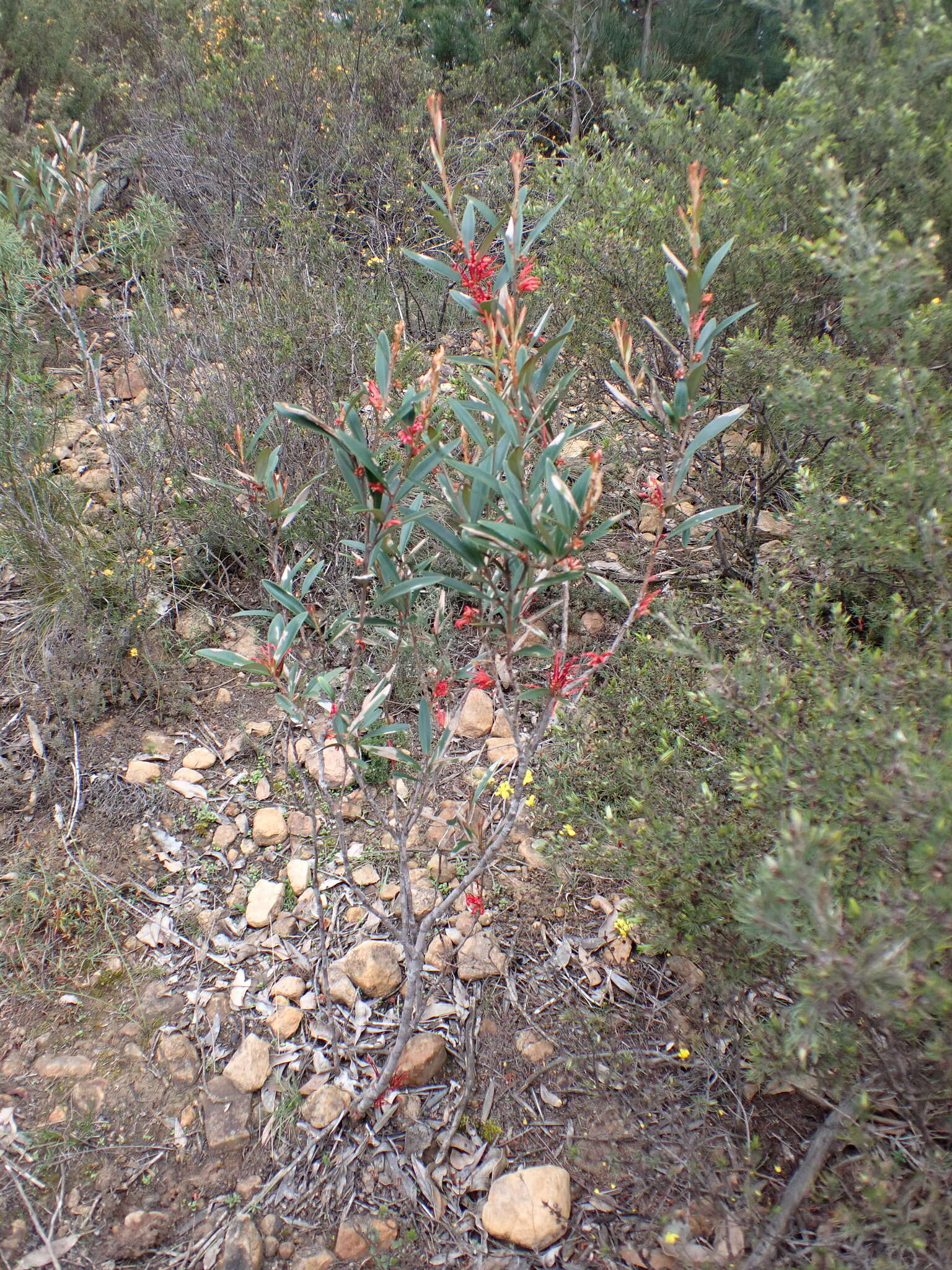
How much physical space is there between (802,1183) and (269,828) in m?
1.72

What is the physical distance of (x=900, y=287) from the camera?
5.50 ft

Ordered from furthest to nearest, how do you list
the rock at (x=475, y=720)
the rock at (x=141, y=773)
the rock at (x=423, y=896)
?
the rock at (x=475, y=720) → the rock at (x=141, y=773) → the rock at (x=423, y=896)

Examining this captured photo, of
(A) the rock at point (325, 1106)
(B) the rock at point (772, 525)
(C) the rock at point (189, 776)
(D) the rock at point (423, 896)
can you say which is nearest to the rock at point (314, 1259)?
(A) the rock at point (325, 1106)

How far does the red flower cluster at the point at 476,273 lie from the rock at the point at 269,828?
5.79 ft

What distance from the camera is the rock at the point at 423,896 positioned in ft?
7.66

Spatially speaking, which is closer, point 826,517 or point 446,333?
point 826,517

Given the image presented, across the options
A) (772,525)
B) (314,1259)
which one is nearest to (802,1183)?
(314,1259)

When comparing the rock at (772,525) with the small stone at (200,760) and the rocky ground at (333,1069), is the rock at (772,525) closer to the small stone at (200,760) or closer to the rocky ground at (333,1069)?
the rocky ground at (333,1069)

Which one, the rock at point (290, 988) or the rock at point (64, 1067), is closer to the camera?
the rock at point (64, 1067)

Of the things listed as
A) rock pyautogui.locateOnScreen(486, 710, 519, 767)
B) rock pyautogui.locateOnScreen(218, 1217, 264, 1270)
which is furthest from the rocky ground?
rock pyautogui.locateOnScreen(486, 710, 519, 767)

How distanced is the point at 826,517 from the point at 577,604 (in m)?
1.30

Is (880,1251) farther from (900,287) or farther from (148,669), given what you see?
(148,669)

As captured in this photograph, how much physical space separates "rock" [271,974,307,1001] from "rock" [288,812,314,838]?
49 centimetres

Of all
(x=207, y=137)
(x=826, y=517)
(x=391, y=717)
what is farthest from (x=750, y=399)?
(x=207, y=137)
